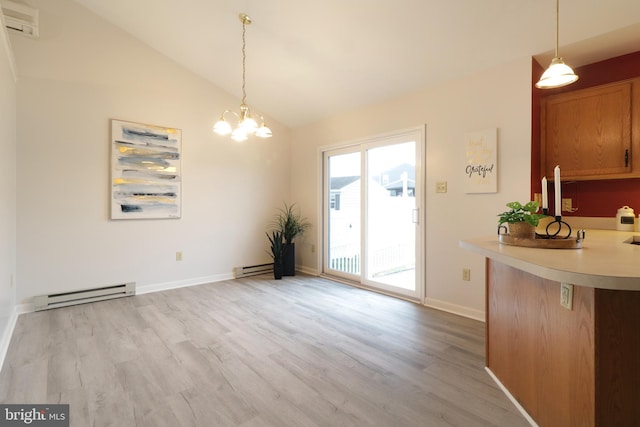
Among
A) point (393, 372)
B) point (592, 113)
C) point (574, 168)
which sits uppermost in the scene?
point (592, 113)

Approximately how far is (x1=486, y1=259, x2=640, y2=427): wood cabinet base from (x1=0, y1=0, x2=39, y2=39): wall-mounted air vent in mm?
4666

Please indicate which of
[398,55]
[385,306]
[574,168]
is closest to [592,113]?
[574,168]

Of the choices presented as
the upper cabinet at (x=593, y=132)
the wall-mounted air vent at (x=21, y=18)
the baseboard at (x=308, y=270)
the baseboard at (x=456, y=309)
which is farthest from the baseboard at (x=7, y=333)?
the upper cabinet at (x=593, y=132)

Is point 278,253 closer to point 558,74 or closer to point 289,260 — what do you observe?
point 289,260

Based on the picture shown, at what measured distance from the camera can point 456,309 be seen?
327 centimetres

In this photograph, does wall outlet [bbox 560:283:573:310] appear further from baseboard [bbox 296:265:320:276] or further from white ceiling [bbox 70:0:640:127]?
baseboard [bbox 296:265:320:276]

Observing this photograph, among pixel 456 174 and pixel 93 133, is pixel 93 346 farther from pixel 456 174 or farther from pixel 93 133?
pixel 456 174

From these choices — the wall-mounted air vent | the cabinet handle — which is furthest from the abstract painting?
the cabinet handle

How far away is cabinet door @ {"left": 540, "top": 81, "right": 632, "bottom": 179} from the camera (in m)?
2.55

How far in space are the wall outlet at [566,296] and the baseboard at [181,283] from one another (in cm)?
424

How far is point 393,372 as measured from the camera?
6.97 ft

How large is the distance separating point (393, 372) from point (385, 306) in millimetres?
1392

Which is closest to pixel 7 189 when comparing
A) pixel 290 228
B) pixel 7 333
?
pixel 7 333

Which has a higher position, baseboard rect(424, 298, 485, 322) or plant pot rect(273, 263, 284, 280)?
plant pot rect(273, 263, 284, 280)
